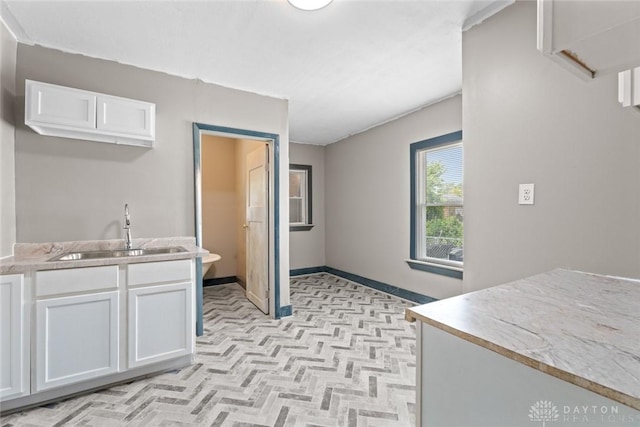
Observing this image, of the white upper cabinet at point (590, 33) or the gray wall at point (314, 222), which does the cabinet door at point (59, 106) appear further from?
the gray wall at point (314, 222)

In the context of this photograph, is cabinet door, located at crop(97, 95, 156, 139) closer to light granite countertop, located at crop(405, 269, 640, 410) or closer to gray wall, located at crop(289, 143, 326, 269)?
light granite countertop, located at crop(405, 269, 640, 410)

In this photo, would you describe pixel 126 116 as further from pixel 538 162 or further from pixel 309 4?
pixel 538 162

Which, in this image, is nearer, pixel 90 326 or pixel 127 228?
pixel 90 326

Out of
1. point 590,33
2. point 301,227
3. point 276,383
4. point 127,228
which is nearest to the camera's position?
point 590,33

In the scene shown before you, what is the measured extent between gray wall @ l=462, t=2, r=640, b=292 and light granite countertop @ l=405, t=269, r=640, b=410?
13.2 inches

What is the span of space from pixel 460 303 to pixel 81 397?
242cm

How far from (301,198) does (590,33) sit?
16.6ft

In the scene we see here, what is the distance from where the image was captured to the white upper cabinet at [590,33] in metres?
0.49

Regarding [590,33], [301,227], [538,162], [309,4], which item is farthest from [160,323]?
[301,227]

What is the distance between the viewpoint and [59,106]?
212cm

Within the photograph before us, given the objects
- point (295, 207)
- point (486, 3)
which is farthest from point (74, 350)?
point (295, 207)

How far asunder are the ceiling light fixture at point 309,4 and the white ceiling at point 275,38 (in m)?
0.07

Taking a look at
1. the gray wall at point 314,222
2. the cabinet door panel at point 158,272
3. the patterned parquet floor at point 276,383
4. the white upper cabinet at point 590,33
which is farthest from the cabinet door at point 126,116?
the gray wall at point 314,222

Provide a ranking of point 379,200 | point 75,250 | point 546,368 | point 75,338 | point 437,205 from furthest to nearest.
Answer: point 379,200, point 437,205, point 75,250, point 75,338, point 546,368
